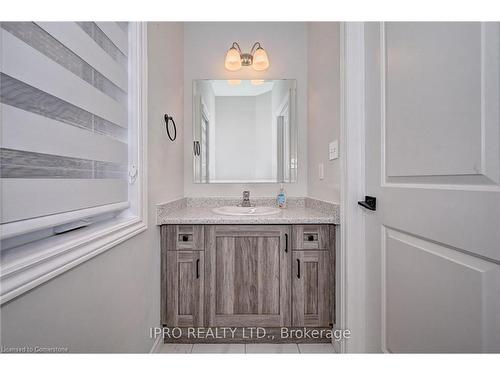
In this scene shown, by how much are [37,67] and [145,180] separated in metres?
0.62

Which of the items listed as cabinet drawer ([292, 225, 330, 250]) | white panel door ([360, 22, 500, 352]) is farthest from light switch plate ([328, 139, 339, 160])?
cabinet drawer ([292, 225, 330, 250])

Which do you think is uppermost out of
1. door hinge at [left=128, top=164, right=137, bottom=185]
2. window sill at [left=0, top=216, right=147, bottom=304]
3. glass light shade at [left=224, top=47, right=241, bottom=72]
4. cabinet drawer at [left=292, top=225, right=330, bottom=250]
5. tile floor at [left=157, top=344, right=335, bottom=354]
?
glass light shade at [left=224, top=47, right=241, bottom=72]

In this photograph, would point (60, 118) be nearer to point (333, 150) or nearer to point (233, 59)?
point (333, 150)

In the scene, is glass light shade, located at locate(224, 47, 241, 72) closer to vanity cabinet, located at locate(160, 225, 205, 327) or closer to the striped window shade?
the striped window shade

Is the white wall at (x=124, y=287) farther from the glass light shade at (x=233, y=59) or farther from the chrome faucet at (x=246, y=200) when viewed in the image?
the chrome faucet at (x=246, y=200)

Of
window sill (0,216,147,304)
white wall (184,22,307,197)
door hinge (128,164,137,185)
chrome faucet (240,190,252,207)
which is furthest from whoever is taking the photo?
white wall (184,22,307,197)

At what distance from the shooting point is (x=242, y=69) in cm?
190

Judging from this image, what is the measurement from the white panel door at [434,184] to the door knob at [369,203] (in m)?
0.03

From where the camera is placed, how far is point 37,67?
1.91 feet

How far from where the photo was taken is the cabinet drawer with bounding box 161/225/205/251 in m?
1.37

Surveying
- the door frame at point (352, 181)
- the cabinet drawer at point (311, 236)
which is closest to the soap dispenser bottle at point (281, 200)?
the cabinet drawer at point (311, 236)

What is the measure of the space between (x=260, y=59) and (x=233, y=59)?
0.21 m

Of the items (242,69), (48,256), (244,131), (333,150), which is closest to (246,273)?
(333,150)

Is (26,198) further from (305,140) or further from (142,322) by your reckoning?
(305,140)
